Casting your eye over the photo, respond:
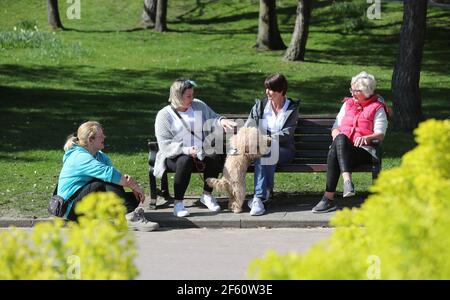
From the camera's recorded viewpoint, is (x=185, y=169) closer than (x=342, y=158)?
No

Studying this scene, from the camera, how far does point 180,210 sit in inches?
412

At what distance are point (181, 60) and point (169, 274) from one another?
21736 mm

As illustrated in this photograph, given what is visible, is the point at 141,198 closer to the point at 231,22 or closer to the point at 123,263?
the point at 123,263

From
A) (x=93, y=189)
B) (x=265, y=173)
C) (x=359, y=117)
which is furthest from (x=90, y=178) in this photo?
(x=359, y=117)

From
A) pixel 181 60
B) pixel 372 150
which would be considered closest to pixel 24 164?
pixel 372 150

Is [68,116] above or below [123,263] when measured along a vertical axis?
below

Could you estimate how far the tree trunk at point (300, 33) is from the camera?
92.5 ft

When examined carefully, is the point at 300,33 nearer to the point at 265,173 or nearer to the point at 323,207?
the point at 265,173

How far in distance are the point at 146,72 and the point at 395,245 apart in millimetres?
23792

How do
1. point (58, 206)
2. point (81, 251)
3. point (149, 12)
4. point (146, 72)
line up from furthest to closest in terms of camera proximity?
point (149, 12), point (146, 72), point (58, 206), point (81, 251)

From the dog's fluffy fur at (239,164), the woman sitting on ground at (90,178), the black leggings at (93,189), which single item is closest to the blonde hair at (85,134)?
the woman sitting on ground at (90,178)

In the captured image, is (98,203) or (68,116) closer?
(98,203)

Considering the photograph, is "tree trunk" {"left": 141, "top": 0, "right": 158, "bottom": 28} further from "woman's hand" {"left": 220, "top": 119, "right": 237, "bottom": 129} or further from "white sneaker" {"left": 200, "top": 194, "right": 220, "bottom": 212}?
"white sneaker" {"left": 200, "top": 194, "right": 220, "bottom": 212}

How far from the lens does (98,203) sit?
4359 millimetres
